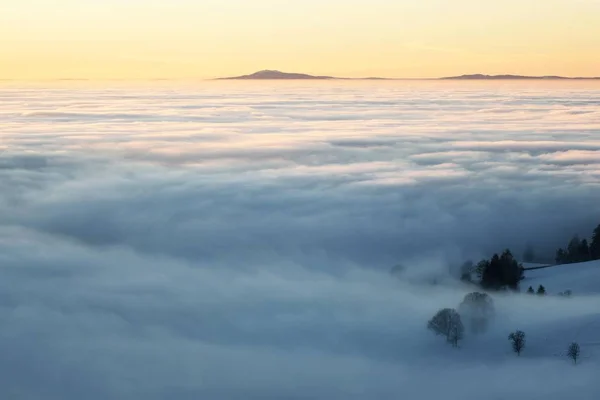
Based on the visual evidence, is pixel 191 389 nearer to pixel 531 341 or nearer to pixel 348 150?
pixel 531 341

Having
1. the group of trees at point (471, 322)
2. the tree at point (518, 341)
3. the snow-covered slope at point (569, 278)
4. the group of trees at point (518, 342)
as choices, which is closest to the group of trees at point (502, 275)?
the snow-covered slope at point (569, 278)

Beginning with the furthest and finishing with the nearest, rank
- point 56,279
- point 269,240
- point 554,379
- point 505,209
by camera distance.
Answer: point 505,209
point 269,240
point 56,279
point 554,379

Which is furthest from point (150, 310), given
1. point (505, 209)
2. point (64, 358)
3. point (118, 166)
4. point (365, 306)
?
point (118, 166)

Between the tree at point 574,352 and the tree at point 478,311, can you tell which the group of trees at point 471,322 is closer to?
the tree at point 478,311

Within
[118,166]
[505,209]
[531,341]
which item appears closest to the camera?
[531,341]

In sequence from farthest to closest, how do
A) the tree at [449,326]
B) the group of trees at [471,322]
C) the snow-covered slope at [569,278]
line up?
the snow-covered slope at [569,278] → the tree at [449,326] → the group of trees at [471,322]

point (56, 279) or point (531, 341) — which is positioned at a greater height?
point (531, 341)
